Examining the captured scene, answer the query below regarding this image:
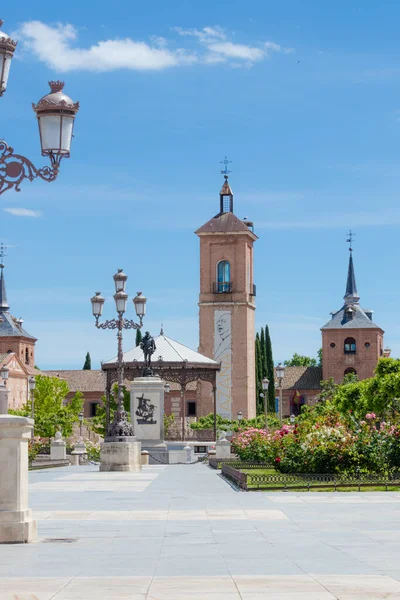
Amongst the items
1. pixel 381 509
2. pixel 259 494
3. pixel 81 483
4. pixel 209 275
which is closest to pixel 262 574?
pixel 381 509

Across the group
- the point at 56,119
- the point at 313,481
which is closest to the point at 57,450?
the point at 313,481

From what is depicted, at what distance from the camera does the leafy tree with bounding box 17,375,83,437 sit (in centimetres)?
8312

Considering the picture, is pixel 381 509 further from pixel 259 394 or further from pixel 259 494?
pixel 259 394

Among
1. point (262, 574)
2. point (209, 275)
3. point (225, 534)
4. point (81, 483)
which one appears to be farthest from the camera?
point (209, 275)

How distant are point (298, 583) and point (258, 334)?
105142mm

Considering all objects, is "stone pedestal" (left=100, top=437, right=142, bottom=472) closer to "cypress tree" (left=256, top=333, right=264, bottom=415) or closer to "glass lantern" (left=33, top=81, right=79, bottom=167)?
"glass lantern" (left=33, top=81, right=79, bottom=167)

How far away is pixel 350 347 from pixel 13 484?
112623mm

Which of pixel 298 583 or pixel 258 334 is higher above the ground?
pixel 258 334

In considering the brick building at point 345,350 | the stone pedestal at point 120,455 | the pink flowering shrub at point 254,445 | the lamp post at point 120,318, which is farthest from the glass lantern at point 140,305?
the brick building at point 345,350

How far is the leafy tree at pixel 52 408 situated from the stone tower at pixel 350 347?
32947mm

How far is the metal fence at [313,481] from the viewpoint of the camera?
72.3ft

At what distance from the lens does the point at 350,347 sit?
123 metres

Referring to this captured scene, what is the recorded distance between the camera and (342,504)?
703 inches

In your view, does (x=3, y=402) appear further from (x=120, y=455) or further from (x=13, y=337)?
(x=13, y=337)
